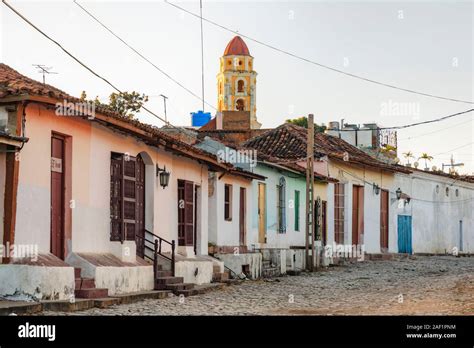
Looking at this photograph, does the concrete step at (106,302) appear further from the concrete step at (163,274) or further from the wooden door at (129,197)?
the concrete step at (163,274)

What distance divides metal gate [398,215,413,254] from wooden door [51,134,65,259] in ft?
93.1

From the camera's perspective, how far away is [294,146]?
36.6 m

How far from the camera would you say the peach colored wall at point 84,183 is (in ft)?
48.1

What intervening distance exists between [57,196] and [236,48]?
215 feet

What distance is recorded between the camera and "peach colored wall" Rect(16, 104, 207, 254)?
14.7 meters

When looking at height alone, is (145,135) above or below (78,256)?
above

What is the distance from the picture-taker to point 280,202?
3102cm

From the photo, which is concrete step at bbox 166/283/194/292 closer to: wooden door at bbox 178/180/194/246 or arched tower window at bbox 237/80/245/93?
wooden door at bbox 178/180/194/246

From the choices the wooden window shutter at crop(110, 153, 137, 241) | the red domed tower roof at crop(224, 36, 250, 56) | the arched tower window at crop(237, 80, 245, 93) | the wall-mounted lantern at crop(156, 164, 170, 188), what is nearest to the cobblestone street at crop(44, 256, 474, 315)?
the wooden window shutter at crop(110, 153, 137, 241)

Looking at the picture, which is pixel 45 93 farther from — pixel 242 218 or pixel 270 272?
pixel 270 272

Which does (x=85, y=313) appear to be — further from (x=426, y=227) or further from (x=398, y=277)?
(x=426, y=227)

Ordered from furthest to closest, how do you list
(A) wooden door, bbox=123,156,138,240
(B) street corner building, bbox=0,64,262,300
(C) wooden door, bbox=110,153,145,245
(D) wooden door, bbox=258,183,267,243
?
(D) wooden door, bbox=258,183,267,243 → (A) wooden door, bbox=123,156,138,240 → (C) wooden door, bbox=110,153,145,245 → (B) street corner building, bbox=0,64,262,300
